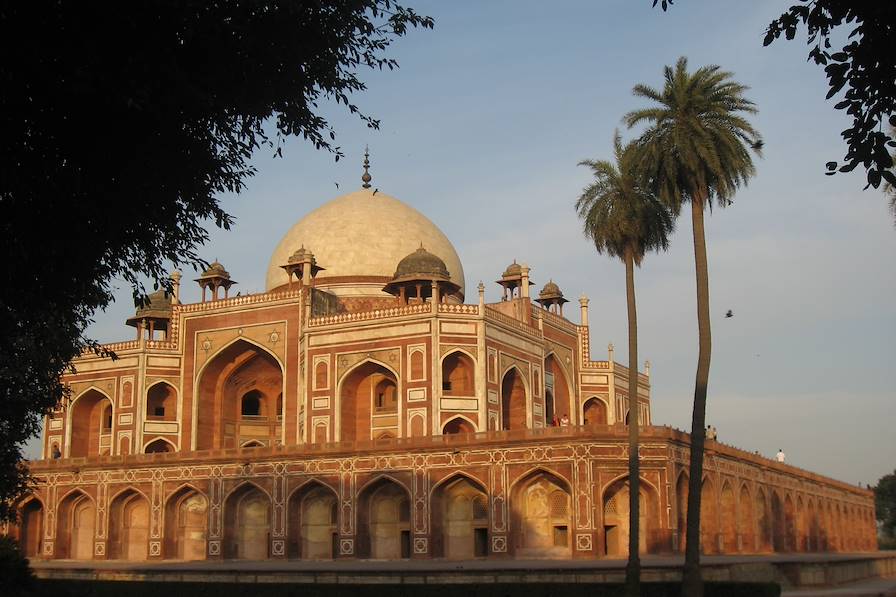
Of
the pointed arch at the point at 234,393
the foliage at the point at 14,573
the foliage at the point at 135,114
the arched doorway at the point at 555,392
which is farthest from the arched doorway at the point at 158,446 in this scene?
the foliage at the point at 135,114

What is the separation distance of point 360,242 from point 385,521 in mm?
17291

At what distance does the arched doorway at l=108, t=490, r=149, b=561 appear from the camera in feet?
132

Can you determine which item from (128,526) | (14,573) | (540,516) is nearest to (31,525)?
(128,526)

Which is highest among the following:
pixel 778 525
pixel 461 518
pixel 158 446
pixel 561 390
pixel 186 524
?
pixel 561 390

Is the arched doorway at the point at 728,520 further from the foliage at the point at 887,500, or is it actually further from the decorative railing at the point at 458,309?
the foliage at the point at 887,500

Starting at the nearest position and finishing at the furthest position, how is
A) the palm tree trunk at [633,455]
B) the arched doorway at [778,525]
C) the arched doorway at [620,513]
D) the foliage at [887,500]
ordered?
1. the palm tree trunk at [633,455]
2. the arched doorway at [620,513]
3. the arched doorway at [778,525]
4. the foliage at [887,500]

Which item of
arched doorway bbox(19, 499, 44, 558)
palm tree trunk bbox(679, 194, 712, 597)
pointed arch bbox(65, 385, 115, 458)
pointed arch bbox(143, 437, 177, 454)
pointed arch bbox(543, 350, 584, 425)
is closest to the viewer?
palm tree trunk bbox(679, 194, 712, 597)

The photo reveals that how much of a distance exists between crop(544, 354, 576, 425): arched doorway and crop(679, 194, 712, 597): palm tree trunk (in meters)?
23.8

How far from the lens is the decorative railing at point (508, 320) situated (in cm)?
4219

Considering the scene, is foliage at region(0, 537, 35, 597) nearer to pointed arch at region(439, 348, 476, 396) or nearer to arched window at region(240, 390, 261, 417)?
pointed arch at region(439, 348, 476, 396)

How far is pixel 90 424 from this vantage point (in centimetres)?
4894

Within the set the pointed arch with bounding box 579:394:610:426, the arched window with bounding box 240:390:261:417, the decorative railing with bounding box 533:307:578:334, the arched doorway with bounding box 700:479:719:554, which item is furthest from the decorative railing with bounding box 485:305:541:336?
the arched window with bounding box 240:390:261:417

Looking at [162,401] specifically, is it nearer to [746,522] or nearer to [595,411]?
[595,411]

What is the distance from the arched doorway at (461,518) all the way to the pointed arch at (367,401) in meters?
6.53
